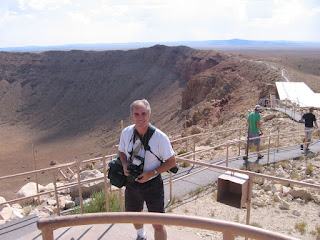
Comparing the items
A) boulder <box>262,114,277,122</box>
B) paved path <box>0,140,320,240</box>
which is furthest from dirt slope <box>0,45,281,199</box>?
paved path <box>0,140,320,240</box>

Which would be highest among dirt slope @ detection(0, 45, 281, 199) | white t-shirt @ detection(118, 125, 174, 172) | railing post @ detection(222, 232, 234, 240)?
white t-shirt @ detection(118, 125, 174, 172)

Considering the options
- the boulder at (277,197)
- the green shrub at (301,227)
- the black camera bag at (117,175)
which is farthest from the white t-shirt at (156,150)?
the boulder at (277,197)

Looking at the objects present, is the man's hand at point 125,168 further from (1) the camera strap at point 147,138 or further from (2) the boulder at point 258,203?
(2) the boulder at point 258,203

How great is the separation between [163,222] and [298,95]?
21206 mm

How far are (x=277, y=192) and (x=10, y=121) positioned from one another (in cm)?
4699

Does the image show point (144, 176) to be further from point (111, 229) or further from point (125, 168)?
point (111, 229)

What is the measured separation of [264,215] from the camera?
19.0 feet

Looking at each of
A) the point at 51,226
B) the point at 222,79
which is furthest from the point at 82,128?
the point at 51,226

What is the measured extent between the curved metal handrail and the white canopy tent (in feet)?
62.7

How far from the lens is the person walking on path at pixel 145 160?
334 centimetres

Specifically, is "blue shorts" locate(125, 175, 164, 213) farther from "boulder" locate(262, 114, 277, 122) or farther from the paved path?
"boulder" locate(262, 114, 277, 122)

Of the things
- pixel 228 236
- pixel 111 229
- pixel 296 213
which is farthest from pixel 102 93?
pixel 228 236

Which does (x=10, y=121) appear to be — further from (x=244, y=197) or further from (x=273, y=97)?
(x=244, y=197)

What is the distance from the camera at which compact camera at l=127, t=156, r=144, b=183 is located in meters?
3.32
